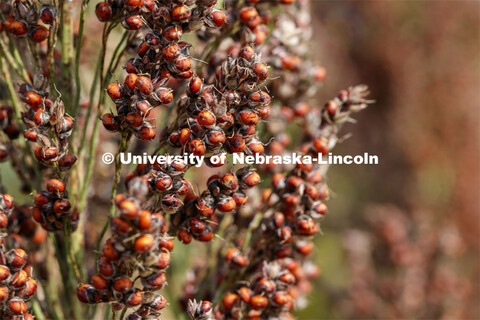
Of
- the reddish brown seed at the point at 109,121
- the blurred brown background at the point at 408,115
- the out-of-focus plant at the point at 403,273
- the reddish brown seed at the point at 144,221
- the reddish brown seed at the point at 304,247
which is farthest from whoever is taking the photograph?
the blurred brown background at the point at 408,115

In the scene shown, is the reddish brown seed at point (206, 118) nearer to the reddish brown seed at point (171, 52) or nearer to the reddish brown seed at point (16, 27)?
the reddish brown seed at point (171, 52)

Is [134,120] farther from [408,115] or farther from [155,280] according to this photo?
[408,115]

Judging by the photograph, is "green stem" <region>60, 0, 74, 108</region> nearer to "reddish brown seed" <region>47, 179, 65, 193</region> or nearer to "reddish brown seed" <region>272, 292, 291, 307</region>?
"reddish brown seed" <region>47, 179, 65, 193</region>

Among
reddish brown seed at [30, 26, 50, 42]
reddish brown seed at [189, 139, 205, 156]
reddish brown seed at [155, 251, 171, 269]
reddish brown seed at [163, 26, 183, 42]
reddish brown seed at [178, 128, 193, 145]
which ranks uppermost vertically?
reddish brown seed at [30, 26, 50, 42]

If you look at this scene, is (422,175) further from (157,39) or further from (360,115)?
(157,39)

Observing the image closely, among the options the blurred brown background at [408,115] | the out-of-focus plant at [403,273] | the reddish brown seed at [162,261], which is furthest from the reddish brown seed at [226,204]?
the blurred brown background at [408,115]

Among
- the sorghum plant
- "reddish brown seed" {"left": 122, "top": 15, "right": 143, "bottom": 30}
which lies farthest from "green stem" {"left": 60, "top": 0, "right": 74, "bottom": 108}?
"reddish brown seed" {"left": 122, "top": 15, "right": 143, "bottom": 30}

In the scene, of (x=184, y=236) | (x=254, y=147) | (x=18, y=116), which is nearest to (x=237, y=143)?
(x=254, y=147)
